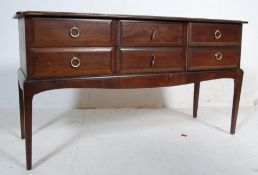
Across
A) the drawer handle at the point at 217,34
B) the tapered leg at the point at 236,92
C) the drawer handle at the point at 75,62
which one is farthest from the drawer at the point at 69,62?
the tapered leg at the point at 236,92

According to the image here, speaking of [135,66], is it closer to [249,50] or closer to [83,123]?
[83,123]

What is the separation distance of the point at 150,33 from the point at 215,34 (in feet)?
1.43

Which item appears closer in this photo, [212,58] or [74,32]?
[74,32]

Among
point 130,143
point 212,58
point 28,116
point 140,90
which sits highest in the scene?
point 212,58

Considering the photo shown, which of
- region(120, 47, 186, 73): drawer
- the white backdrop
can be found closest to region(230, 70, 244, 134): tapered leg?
region(120, 47, 186, 73): drawer

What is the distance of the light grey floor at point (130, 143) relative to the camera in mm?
1545

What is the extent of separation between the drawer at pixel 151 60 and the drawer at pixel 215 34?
12 cm

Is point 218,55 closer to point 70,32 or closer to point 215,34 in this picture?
point 215,34

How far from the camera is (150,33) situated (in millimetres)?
1603

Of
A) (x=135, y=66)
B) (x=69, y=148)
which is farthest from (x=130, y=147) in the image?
(x=135, y=66)

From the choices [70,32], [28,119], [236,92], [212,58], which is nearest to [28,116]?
[28,119]

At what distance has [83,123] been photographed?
2.23 m

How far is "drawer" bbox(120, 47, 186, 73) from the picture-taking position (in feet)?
5.17

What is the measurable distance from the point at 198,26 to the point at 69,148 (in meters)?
0.99
